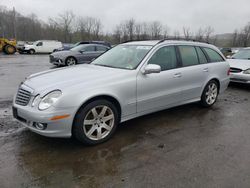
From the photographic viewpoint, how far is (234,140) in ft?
11.1

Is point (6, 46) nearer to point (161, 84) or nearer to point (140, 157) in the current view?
point (161, 84)

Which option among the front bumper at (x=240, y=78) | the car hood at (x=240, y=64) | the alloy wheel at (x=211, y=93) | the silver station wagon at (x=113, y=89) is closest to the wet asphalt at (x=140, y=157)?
the silver station wagon at (x=113, y=89)

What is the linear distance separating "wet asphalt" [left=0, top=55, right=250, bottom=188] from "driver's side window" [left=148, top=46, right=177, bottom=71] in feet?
3.80

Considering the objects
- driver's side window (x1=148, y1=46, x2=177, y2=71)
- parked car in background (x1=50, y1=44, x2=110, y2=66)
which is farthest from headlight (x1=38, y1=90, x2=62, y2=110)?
parked car in background (x1=50, y1=44, x2=110, y2=66)

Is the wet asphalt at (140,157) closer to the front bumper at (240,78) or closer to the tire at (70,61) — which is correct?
the front bumper at (240,78)

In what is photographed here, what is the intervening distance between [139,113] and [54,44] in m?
26.7

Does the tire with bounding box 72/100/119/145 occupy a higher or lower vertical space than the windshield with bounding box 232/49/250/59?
lower

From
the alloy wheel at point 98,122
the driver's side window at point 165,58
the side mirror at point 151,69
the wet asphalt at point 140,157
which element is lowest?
the wet asphalt at point 140,157

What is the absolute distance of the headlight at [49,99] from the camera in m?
2.70

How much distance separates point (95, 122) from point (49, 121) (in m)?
0.70

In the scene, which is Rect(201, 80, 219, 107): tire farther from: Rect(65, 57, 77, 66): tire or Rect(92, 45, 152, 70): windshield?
Rect(65, 57, 77, 66): tire

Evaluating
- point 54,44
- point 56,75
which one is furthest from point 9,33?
point 56,75

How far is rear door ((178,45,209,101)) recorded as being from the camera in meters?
4.20

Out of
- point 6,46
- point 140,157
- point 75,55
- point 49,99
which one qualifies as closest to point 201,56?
point 140,157
